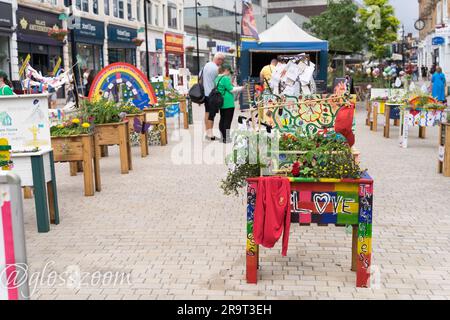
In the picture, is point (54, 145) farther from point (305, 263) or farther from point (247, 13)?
point (247, 13)

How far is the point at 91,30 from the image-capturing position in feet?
116

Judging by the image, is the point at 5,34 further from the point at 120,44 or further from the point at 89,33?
the point at 120,44

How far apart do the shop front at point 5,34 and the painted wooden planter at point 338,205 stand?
23975mm

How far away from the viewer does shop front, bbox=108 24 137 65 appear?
128ft

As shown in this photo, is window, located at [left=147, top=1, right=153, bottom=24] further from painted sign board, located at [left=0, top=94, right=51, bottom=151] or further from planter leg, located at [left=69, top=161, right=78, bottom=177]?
painted sign board, located at [left=0, top=94, right=51, bottom=151]

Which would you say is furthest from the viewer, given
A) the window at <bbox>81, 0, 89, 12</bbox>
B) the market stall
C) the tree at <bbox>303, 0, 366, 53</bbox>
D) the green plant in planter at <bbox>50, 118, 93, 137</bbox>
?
the window at <bbox>81, 0, 89, 12</bbox>

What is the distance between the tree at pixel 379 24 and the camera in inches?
1147

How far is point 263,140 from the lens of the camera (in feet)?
17.3

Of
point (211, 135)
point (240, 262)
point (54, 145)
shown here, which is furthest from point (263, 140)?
point (211, 135)

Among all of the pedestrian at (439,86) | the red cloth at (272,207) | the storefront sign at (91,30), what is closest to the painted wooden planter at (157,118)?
the red cloth at (272,207)

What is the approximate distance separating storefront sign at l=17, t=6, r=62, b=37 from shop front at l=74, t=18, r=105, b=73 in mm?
2848

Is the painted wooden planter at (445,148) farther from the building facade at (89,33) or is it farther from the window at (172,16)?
the window at (172,16)

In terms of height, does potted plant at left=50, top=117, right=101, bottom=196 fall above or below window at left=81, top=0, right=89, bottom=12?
below

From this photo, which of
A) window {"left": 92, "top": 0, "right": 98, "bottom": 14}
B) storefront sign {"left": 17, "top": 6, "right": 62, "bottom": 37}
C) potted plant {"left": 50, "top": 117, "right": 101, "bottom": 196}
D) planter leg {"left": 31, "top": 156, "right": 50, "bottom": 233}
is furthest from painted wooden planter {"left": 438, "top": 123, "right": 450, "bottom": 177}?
window {"left": 92, "top": 0, "right": 98, "bottom": 14}
